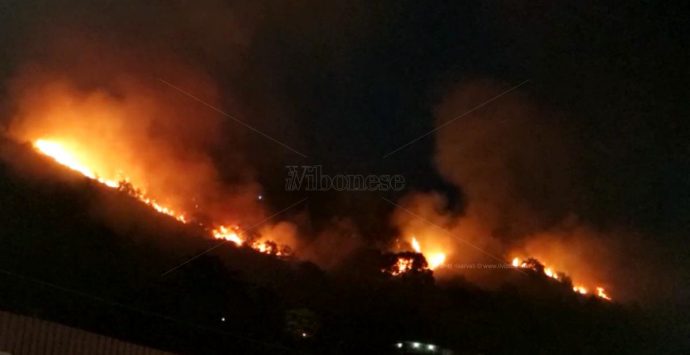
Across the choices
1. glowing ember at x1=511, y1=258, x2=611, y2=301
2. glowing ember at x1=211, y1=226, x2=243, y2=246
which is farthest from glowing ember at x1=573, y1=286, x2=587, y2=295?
glowing ember at x1=211, y1=226, x2=243, y2=246

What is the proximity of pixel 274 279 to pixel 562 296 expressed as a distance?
2052 cm

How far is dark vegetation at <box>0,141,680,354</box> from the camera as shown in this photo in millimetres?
19172

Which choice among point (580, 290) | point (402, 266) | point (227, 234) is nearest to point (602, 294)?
point (580, 290)

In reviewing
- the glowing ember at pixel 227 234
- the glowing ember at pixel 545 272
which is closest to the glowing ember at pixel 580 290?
the glowing ember at pixel 545 272

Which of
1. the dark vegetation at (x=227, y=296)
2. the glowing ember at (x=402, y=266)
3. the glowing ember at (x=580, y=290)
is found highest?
the glowing ember at (x=402, y=266)

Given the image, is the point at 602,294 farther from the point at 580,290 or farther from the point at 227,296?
the point at 227,296

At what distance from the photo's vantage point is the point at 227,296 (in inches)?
1139

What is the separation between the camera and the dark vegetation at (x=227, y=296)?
62.9ft

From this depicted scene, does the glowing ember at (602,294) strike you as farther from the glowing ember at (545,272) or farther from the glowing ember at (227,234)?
the glowing ember at (227,234)

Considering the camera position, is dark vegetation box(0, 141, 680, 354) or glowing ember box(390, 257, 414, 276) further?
glowing ember box(390, 257, 414, 276)

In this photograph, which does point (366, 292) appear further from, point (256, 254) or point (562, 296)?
point (562, 296)

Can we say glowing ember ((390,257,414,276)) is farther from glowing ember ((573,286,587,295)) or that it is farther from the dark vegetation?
glowing ember ((573,286,587,295))

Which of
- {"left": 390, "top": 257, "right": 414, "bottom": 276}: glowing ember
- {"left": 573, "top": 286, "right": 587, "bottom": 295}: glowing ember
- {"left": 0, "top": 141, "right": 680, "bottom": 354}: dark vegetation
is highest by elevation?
{"left": 390, "top": 257, "right": 414, "bottom": 276}: glowing ember

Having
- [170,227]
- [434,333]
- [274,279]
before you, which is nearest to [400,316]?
[434,333]
